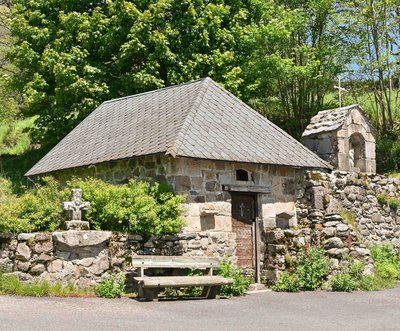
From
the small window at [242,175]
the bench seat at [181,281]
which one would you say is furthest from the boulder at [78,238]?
the small window at [242,175]

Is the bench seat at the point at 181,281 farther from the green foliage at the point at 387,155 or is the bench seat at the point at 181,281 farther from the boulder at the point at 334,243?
the green foliage at the point at 387,155

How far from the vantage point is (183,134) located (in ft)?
44.8

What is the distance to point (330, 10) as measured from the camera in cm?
2300

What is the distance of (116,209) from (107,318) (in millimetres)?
3500

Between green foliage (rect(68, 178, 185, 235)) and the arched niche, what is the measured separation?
7.52m

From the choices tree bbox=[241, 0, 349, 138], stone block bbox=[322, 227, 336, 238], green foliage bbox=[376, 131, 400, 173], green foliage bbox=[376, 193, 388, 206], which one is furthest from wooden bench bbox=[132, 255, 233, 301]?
green foliage bbox=[376, 131, 400, 173]

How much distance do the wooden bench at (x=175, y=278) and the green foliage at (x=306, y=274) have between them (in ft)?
6.40

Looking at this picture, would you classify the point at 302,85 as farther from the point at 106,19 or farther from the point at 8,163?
the point at 8,163

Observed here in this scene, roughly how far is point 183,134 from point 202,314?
196 inches

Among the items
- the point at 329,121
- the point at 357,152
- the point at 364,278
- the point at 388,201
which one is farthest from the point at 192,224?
the point at 357,152

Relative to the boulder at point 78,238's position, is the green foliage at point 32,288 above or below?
below

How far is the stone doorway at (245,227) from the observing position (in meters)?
14.3

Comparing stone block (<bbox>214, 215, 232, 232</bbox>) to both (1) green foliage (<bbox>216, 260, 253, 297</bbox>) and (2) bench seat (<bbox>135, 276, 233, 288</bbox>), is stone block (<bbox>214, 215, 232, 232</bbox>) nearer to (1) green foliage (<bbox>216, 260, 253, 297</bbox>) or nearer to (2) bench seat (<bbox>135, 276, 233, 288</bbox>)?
(1) green foliage (<bbox>216, 260, 253, 297</bbox>)

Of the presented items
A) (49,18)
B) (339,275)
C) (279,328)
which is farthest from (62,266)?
(49,18)
